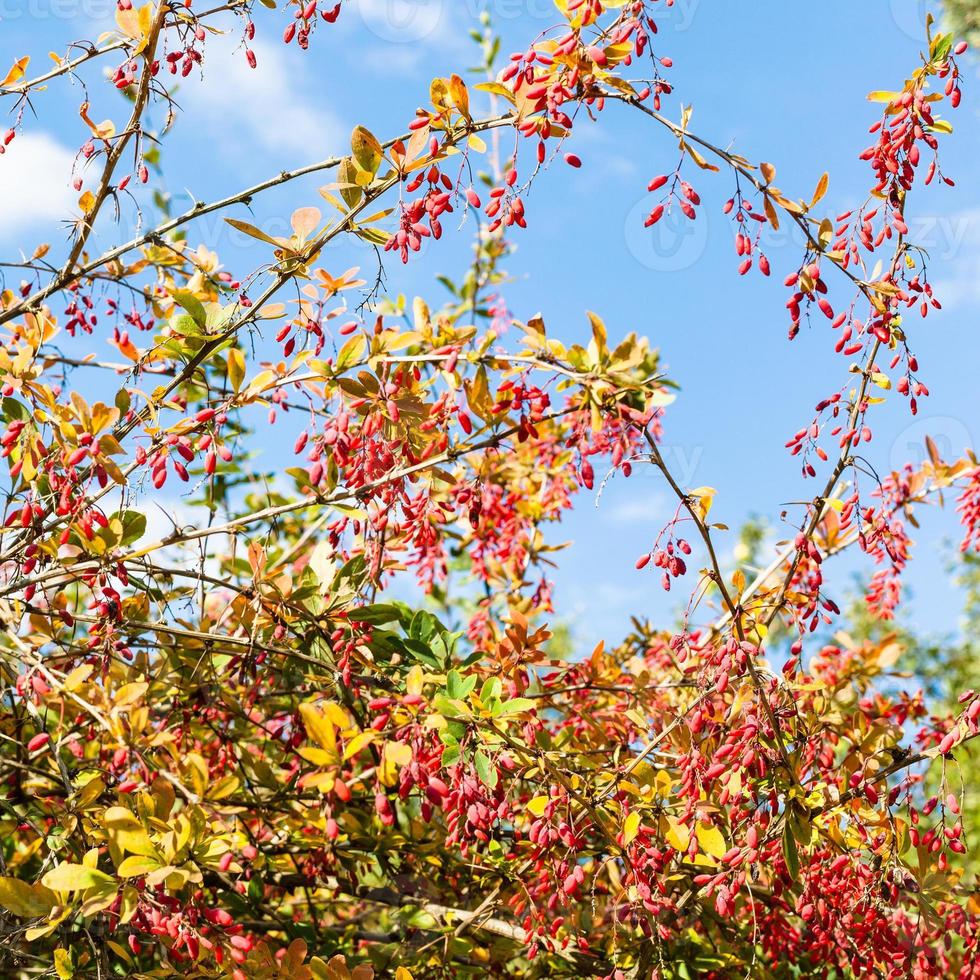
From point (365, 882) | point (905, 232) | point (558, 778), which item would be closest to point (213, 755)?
point (365, 882)

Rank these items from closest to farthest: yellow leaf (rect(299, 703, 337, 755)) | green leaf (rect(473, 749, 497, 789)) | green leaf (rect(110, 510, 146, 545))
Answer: yellow leaf (rect(299, 703, 337, 755)), green leaf (rect(473, 749, 497, 789)), green leaf (rect(110, 510, 146, 545))

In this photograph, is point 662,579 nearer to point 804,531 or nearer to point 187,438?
point 804,531

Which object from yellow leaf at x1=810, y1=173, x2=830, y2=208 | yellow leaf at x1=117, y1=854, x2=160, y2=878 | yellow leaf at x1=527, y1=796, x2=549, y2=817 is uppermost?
yellow leaf at x1=810, y1=173, x2=830, y2=208

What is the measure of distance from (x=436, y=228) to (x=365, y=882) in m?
1.93

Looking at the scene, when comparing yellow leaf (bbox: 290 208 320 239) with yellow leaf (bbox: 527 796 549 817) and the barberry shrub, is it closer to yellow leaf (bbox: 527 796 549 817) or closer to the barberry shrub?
the barberry shrub

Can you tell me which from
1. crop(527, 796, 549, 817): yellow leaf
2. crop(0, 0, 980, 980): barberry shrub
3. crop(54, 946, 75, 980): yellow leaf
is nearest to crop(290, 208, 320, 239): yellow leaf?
crop(0, 0, 980, 980): barberry shrub

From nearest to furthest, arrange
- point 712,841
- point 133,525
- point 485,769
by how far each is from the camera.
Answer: point 485,769 → point 712,841 → point 133,525

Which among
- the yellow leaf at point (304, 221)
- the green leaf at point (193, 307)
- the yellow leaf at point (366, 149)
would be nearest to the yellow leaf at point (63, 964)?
the green leaf at point (193, 307)

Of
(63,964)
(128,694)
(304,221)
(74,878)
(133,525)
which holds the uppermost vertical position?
(304,221)

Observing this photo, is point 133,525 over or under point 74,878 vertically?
over

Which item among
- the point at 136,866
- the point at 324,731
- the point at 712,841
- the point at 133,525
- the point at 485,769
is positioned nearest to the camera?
the point at 136,866

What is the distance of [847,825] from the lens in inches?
99.0

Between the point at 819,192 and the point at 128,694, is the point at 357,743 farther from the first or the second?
the point at 819,192

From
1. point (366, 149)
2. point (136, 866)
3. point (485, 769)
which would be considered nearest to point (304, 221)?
point (366, 149)
